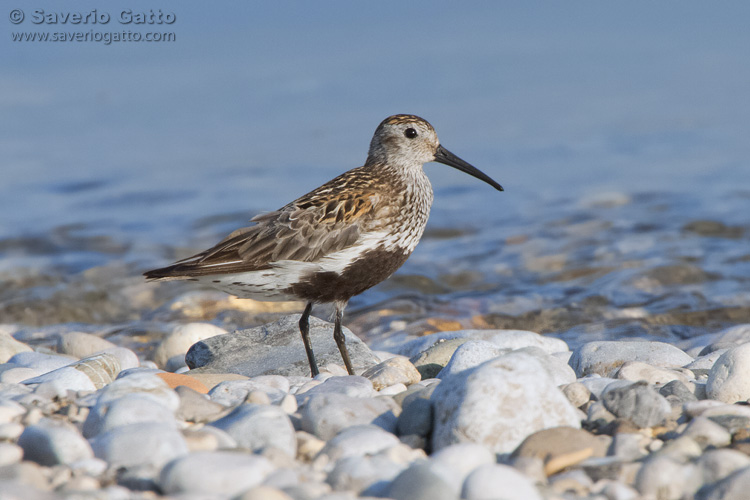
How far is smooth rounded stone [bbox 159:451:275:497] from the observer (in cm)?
323

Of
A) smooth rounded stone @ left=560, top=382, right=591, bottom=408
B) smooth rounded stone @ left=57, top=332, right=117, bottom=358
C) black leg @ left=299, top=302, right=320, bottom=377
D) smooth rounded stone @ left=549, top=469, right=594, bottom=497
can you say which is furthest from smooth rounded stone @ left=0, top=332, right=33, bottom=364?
smooth rounded stone @ left=549, top=469, right=594, bottom=497

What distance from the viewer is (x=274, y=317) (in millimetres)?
10312

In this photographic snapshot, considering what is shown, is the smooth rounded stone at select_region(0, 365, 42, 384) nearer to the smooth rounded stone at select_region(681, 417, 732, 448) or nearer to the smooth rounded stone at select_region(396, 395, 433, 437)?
the smooth rounded stone at select_region(396, 395, 433, 437)

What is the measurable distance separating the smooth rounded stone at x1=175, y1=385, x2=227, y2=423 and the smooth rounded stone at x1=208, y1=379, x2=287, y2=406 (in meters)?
0.47

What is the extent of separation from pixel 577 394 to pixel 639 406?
44cm

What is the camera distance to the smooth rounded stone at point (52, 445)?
3611 millimetres

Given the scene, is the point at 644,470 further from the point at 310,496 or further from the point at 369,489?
the point at 310,496

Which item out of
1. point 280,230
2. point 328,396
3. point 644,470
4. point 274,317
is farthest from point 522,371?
point 274,317

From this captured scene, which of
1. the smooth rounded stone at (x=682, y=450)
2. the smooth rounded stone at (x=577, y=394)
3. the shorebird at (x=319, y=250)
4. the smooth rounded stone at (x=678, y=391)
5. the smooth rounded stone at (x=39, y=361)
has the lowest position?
the smooth rounded stone at (x=39, y=361)

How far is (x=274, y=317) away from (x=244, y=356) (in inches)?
132

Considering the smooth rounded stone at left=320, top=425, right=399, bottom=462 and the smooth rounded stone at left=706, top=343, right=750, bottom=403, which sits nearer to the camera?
the smooth rounded stone at left=320, top=425, right=399, bottom=462

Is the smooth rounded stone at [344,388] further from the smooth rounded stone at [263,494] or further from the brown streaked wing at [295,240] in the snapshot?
the smooth rounded stone at [263,494]

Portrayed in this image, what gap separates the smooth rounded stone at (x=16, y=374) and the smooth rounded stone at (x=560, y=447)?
3813 millimetres

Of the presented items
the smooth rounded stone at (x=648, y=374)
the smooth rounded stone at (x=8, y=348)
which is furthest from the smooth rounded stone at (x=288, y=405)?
the smooth rounded stone at (x=8, y=348)
